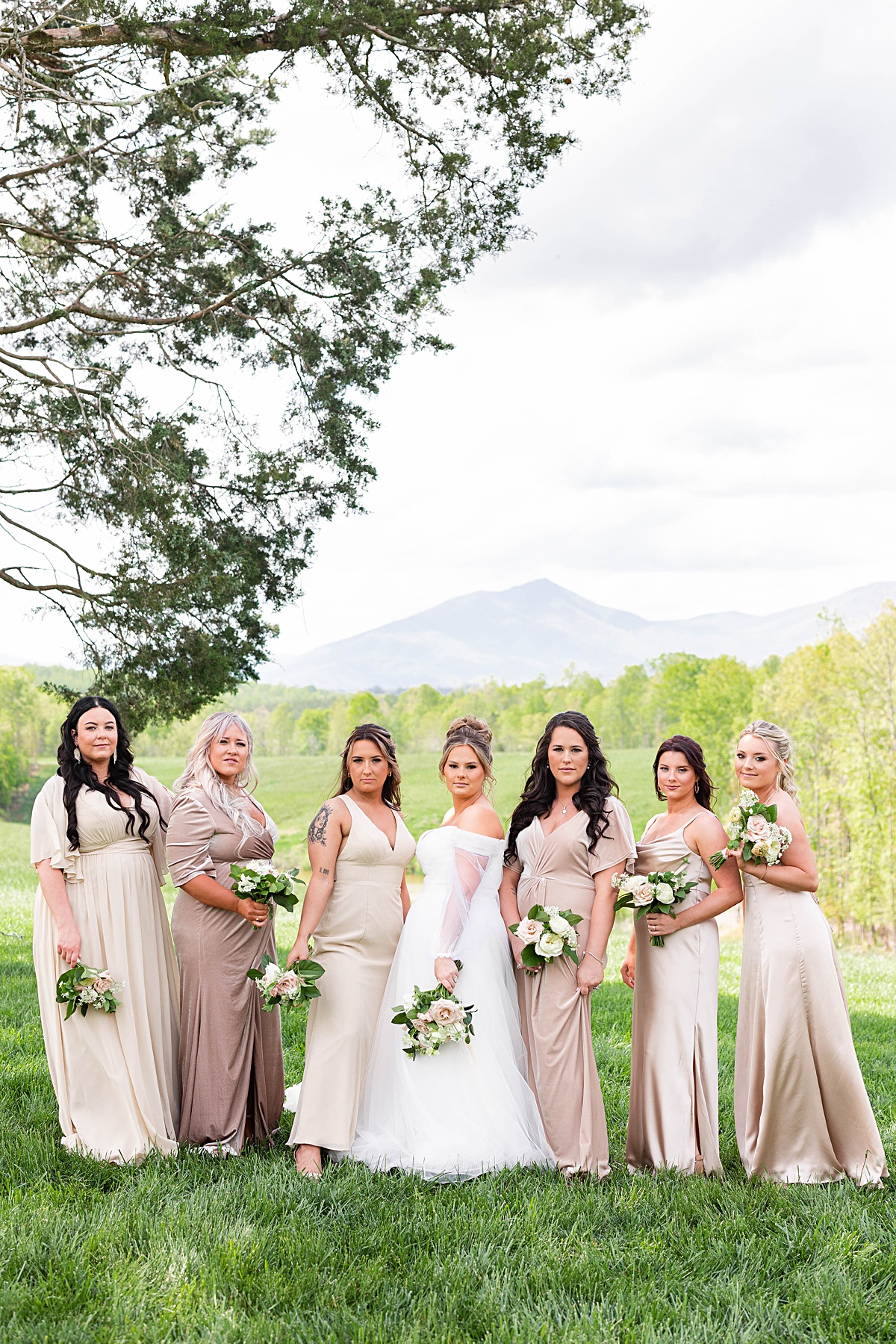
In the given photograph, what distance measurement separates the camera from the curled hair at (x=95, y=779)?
6.17m

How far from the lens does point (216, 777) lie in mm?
6367

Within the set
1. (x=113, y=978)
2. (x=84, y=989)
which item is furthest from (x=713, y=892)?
(x=84, y=989)

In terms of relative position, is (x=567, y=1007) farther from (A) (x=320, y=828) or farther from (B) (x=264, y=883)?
(B) (x=264, y=883)

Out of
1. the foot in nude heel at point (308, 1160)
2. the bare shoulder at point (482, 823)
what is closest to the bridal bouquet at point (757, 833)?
the bare shoulder at point (482, 823)

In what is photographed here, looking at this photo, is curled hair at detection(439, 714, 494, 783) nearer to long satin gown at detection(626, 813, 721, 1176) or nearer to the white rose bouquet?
the white rose bouquet

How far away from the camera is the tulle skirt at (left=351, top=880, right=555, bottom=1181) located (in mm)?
5598

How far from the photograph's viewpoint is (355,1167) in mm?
5473

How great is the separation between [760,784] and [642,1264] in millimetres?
2702

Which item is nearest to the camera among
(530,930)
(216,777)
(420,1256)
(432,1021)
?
(420,1256)

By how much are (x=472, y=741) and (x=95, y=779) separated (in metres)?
2.29

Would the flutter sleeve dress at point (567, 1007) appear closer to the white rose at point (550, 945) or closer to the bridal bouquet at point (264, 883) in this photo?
the white rose at point (550, 945)

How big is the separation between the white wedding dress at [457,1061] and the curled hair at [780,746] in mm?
1660

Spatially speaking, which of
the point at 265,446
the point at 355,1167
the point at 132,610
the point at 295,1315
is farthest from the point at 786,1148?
→ the point at 265,446

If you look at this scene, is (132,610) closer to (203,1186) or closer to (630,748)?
(203,1186)
